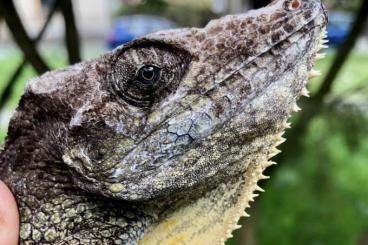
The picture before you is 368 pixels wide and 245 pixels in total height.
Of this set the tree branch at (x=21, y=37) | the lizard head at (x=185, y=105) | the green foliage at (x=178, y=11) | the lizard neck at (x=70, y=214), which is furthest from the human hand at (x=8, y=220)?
the green foliage at (x=178, y=11)

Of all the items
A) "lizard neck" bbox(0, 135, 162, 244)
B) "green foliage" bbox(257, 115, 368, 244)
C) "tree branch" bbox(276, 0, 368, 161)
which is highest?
"tree branch" bbox(276, 0, 368, 161)

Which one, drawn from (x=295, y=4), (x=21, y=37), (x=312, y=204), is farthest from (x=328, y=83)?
(x=295, y=4)

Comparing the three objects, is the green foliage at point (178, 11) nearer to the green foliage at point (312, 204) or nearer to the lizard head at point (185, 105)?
the green foliage at point (312, 204)

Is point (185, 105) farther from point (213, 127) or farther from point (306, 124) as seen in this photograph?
point (306, 124)

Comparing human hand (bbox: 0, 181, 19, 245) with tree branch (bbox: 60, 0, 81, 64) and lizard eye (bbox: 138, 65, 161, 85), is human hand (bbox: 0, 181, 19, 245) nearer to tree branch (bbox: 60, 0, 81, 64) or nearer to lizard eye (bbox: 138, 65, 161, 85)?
lizard eye (bbox: 138, 65, 161, 85)

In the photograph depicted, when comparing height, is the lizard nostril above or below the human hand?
above

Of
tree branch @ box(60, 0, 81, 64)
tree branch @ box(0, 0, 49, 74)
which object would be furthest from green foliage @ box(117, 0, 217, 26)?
tree branch @ box(0, 0, 49, 74)

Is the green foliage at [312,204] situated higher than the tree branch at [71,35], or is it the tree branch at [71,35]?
the tree branch at [71,35]
